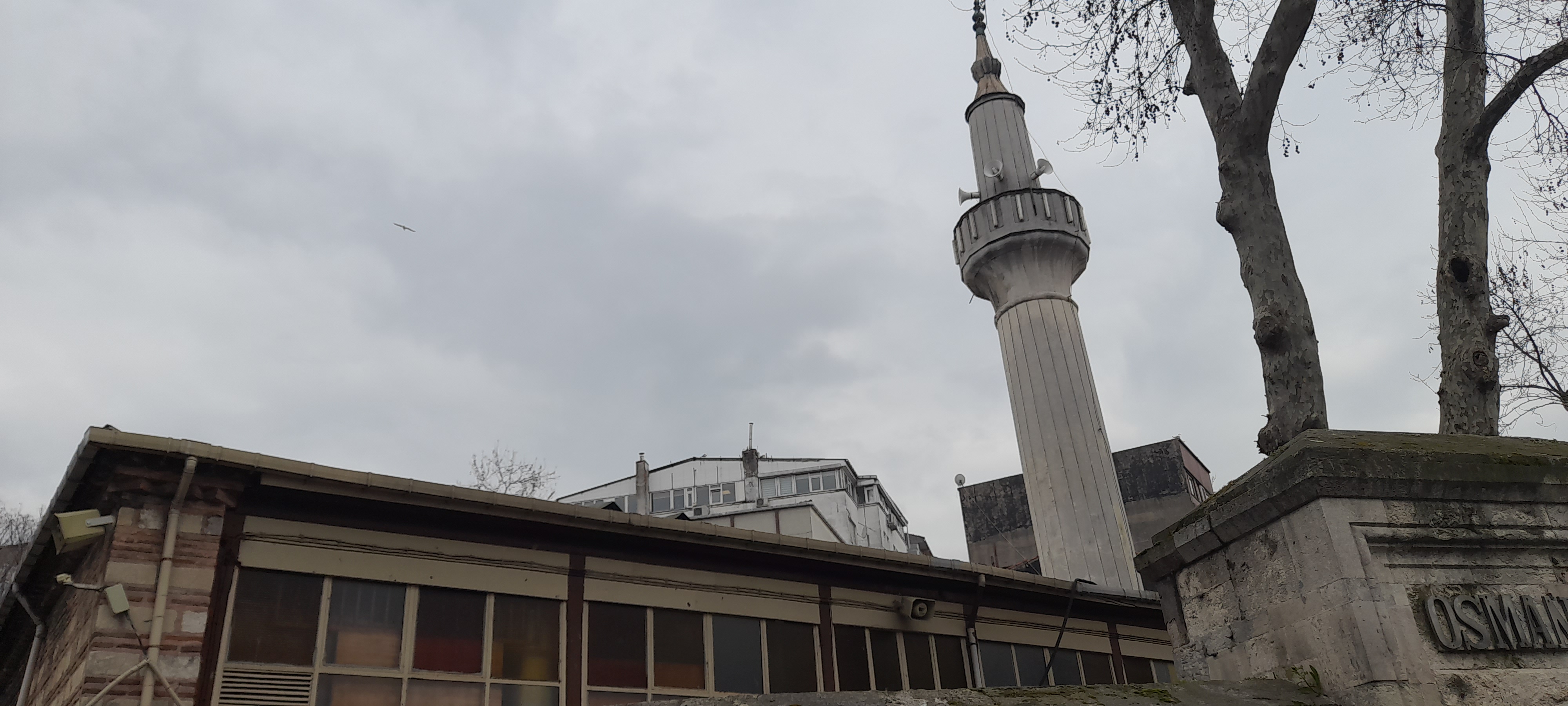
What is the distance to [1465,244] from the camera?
6.62 metres

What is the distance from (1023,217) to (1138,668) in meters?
10.2

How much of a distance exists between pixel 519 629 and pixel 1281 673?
20.3 feet

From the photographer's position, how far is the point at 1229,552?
Answer: 4355 millimetres

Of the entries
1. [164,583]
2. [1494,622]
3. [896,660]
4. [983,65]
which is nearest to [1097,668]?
[896,660]

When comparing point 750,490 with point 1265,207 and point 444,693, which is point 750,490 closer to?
point 444,693

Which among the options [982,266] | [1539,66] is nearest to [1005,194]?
[982,266]

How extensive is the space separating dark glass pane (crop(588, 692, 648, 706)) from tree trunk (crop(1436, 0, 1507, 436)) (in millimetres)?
6403

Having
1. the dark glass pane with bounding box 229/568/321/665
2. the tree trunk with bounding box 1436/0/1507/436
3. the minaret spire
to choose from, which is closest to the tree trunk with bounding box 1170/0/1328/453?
the tree trunk with bounding box 1436/0/1507/436

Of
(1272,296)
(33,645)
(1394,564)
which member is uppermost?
(1272,296)

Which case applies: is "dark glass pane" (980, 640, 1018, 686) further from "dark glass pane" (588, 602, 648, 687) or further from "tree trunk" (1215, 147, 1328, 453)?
"tree trunk" (1215, 147, 1328, 453)

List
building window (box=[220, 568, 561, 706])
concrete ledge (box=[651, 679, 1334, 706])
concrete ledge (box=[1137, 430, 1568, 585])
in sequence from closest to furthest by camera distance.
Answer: concrete ledge (box=[651, 679, 1334, 706]) → concrete ledge (box=[1137, 430, 1568, 585]) → building window (box=[220, 568, 561, 706])

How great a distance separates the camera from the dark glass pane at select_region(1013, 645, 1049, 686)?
1160 cm

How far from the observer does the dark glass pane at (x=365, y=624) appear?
25.1ft

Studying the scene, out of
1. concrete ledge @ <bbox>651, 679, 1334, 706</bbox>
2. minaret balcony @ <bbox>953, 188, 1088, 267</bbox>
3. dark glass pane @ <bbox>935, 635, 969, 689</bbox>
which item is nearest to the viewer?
concrete ledge @ <bbox>651, 679, 1334, 706</bbox>
